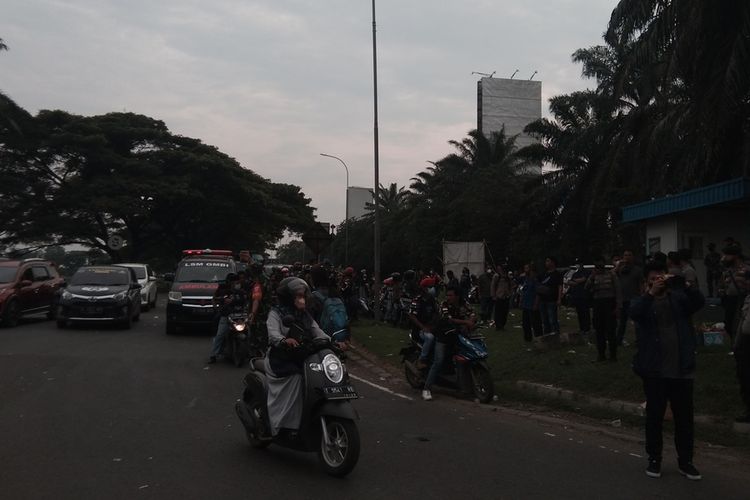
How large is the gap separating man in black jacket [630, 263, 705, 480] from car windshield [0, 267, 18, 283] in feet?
55.6

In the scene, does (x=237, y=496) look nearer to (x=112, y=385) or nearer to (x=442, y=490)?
(x=442, y=490)

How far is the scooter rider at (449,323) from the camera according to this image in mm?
9539

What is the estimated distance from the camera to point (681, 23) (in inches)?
527

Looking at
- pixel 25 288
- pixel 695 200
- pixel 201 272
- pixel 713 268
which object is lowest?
pixel 25 288

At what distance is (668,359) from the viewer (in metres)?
5.91

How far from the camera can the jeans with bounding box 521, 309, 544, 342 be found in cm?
1345

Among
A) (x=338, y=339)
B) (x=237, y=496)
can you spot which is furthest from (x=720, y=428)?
(x=237, y=496)

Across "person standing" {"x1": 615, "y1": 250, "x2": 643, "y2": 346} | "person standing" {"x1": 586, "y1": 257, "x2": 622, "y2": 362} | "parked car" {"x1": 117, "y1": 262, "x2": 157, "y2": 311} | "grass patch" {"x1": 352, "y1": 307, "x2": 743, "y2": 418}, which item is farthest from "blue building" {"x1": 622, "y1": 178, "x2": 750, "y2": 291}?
"parked car" {"x1": 117, "y1": 262, "x2": 157, "y2": 311}

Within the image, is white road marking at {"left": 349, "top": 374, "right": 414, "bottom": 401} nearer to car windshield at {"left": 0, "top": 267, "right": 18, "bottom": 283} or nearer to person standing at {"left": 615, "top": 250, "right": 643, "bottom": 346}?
person standing at {"left": 615, "top": 250, "right": 643, "bottom": 346}

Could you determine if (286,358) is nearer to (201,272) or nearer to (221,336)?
(221,336)

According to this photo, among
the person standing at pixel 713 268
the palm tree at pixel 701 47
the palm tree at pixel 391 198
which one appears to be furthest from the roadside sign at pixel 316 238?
the palm tree at pixel 391 198

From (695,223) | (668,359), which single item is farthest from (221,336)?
(695,223)

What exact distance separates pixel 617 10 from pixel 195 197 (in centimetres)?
3350

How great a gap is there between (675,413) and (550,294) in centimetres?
684
